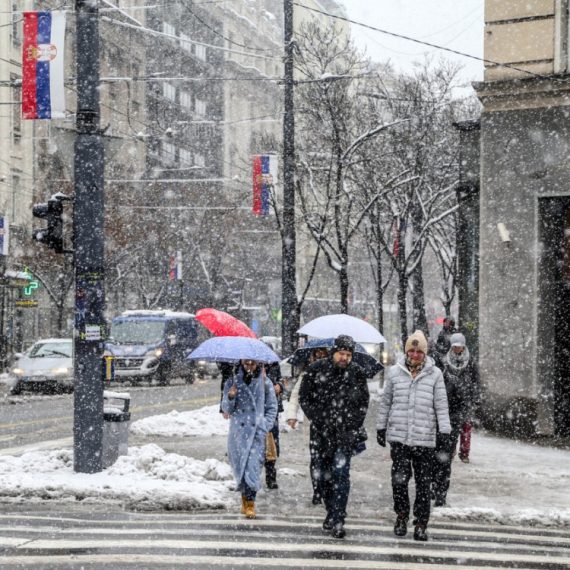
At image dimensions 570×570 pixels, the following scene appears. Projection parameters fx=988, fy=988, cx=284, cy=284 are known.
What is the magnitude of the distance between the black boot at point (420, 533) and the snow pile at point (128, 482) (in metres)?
2.14

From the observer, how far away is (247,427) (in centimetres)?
902

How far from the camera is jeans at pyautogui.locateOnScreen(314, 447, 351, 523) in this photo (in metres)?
8.00

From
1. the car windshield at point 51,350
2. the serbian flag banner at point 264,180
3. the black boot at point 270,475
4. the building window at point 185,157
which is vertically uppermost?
the building window at point 185,157

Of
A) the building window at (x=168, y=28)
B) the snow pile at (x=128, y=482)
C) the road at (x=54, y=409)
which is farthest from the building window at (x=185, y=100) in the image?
the snow pile at (x=128, y=482)

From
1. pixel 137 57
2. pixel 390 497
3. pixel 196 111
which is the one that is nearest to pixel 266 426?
pixel 390 497

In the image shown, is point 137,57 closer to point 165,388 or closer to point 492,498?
point 165,388

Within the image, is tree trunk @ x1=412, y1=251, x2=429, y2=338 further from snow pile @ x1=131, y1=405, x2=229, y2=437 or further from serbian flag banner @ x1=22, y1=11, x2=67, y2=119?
serbian flag banner @ x1=22, y1=11, x2=67, y2=119

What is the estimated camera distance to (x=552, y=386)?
50.6ft

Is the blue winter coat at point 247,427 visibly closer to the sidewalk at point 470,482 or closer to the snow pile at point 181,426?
the sidewalk at point 470,482

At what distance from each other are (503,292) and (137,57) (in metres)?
49.5

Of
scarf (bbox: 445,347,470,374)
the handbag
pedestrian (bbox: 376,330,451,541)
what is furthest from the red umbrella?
scarf (bbox: 445,347,470,374)

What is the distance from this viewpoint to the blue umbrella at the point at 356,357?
9.52 metres

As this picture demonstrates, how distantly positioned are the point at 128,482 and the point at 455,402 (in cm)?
347

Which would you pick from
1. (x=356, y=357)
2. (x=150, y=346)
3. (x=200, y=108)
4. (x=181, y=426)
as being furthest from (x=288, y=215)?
(x=200, y=108)
